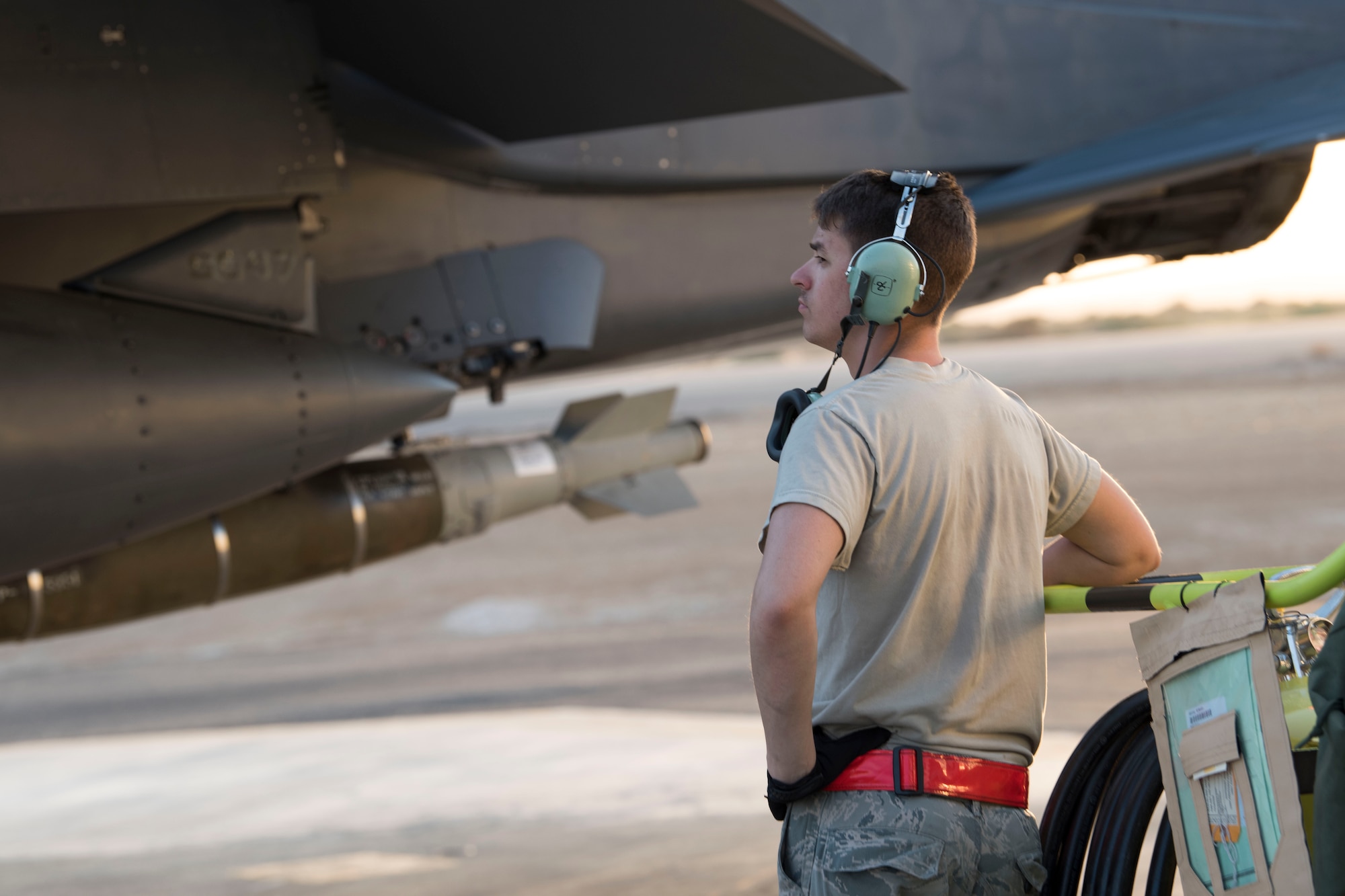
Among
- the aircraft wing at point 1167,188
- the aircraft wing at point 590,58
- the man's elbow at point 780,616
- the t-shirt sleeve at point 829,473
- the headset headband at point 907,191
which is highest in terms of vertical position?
the aircraft wing at point 590,58

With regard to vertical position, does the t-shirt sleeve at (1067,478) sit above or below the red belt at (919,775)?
above

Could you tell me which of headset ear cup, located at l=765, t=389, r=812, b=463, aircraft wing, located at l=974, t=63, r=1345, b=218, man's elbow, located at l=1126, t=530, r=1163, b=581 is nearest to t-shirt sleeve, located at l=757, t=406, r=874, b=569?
headset ear cup, located at l=765, t=389, r=812, b=463

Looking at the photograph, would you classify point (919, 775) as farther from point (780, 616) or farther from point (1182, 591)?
point (1182, 591)

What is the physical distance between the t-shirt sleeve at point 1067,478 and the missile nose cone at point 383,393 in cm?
298

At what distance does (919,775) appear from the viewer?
163 cm

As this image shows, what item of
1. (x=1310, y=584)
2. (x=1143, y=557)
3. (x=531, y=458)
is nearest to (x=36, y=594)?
(x=531, y=458)

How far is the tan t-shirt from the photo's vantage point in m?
1.60

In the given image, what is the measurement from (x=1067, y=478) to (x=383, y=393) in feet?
9.99

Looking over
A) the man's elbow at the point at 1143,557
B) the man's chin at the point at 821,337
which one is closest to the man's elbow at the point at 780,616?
the man's chin at the point at 821,337

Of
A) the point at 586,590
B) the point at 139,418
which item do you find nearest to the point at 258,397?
the point at 139,418

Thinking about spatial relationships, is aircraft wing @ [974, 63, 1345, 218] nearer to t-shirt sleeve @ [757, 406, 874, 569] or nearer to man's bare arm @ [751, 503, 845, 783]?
t-shirt sleeve @ [757, 406, 874, 569]

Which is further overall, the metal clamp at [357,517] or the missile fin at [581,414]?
the missile fin at [581,414]

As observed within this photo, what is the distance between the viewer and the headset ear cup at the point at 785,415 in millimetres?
1724

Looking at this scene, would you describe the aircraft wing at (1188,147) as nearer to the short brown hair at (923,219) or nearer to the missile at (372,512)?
the missile at (372,512)
